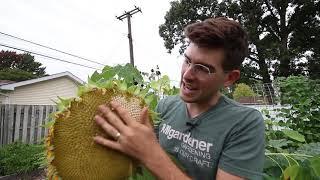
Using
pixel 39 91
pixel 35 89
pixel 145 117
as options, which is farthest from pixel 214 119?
pixel 39 91

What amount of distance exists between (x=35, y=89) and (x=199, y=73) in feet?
81.2

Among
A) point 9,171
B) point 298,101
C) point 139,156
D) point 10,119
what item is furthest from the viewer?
point 10,119

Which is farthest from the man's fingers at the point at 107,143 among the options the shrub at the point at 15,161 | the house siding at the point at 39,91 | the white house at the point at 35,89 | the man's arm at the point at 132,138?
the house siding at the point at 39,91

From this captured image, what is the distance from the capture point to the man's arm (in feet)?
4.26

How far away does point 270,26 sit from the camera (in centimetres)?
2794

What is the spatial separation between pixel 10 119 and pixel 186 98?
42.5 ft

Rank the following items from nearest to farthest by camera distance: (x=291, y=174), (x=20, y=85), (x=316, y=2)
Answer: (x=291, y=174) → (x=20, y=85) → (x=316, y=2)

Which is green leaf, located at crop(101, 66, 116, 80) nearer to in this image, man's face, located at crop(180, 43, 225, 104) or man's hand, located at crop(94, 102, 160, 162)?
man's face, located at crop(180, 43, 225, 104)

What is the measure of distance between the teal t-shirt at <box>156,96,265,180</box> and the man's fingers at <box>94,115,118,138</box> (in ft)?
1.58

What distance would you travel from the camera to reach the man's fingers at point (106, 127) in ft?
4.29

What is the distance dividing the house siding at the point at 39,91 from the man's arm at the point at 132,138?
21.6 m

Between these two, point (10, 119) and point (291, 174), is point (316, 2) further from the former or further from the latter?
point (291, 174)

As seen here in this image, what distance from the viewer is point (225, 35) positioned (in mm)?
1662

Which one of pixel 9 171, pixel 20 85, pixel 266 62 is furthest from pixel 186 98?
pixel 266 62
